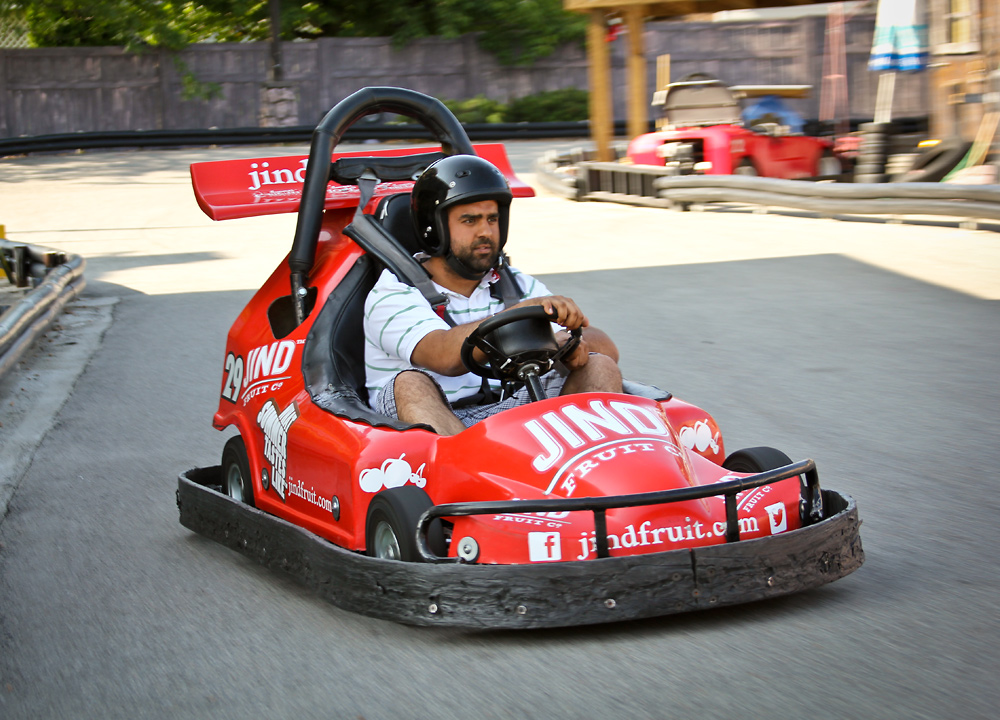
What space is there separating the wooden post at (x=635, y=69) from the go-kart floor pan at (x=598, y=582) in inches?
572

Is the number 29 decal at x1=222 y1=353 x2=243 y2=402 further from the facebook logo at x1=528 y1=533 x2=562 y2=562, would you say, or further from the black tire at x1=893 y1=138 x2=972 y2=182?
the black tire at x1=893 y1=138 x2=972 y2=182

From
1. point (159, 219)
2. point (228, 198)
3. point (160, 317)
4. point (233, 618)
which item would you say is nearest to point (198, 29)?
point (159, 219)

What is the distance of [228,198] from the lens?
5051 mm

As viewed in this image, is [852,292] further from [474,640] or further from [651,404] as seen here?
[474,640]

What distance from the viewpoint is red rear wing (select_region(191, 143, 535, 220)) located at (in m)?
4.94

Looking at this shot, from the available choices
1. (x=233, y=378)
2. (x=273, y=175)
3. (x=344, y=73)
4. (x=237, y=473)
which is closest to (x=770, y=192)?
(x=273, y=175)

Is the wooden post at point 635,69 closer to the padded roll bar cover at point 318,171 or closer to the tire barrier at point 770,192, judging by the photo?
the tire barrier at point 770,192

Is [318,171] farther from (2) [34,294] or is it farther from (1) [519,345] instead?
(2) [34,294]

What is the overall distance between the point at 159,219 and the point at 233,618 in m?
13.6

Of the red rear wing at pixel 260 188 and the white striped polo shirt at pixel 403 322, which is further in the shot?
the red rear wing at pixel 260 188

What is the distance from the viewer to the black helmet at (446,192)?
4.11 m

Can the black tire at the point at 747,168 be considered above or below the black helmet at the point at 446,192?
below

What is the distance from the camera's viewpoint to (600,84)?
17719mm

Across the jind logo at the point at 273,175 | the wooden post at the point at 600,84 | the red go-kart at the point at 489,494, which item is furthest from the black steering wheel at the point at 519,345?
the wooden post at the point at 600,84
